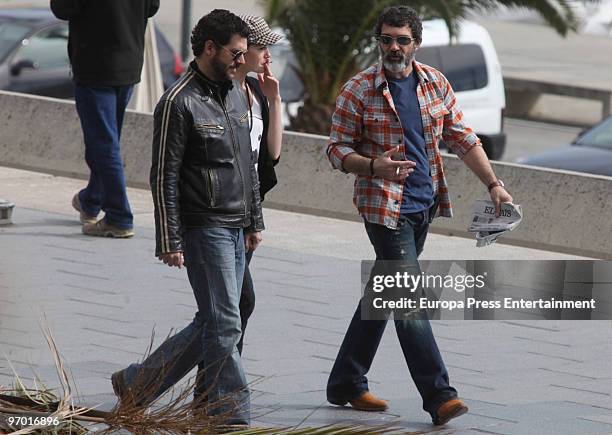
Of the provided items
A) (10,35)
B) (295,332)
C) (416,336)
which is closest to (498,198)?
(416,336)

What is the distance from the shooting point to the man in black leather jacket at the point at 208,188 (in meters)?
5.56

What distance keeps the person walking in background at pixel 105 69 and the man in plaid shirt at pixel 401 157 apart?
3.42m

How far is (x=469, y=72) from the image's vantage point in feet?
56.5

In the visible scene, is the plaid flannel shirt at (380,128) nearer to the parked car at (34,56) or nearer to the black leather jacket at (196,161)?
the black leather jacket at (196,161)

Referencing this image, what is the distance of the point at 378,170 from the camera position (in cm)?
601

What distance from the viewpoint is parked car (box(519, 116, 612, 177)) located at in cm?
1319

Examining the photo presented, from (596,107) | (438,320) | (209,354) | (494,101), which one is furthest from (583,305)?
(596,107)

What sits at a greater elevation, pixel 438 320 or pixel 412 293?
pixel 412 293

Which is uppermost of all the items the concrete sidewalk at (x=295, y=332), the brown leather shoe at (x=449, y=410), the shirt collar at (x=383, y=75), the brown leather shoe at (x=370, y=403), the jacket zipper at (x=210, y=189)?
the shirt collar at (x=383, y=75)

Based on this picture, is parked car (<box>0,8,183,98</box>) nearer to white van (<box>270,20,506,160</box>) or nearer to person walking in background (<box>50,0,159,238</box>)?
white van (<box>270,20,506,160</box>)

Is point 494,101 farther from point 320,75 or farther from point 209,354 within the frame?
point 209,354

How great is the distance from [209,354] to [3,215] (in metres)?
4.63

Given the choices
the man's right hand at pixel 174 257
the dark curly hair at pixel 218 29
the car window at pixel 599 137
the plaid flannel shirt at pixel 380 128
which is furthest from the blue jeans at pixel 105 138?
the car window at pixel 599 137

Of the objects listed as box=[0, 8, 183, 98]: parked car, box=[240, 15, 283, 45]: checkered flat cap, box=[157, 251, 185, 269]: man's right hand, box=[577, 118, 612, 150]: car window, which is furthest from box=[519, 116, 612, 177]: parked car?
box=[157, 251, 185, 269]: man's right hand
